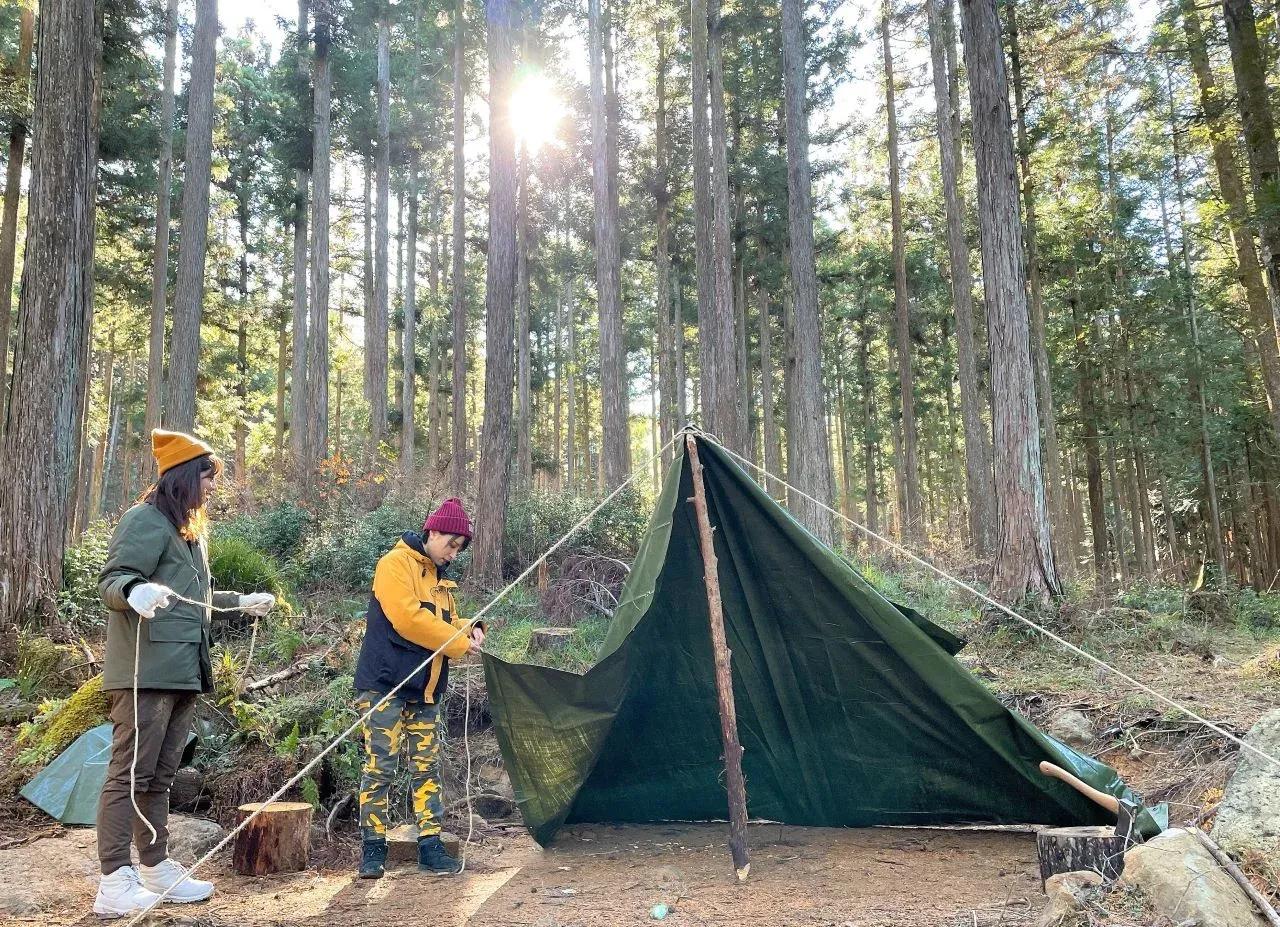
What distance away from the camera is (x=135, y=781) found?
3186 mm

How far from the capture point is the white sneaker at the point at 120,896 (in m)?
3.17

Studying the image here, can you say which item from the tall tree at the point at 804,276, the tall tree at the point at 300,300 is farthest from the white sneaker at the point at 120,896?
the tall tree at the point at 300,300

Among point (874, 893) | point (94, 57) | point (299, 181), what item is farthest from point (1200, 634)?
point (299, 181)

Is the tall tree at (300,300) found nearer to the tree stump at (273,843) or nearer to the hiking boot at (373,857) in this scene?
the tree stump at (273,843)

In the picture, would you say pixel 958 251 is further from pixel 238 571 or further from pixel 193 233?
pixel 238 571

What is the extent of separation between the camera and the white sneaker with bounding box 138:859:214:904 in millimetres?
3328

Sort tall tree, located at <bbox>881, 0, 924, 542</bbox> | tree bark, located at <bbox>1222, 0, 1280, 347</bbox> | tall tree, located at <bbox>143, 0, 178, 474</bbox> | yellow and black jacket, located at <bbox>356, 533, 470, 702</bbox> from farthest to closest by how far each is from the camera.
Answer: tall tree, located at <bbox>881, 0, 924, 542</bbox>, tall tree, located at <bbox>143, 0, 178, 474</bbox>, tree bark, located at <bbox>1222, 0, 1280, 347</bbox>, yellow and black jacket, located at <bbox>356, 533, 470, 702</bbox>

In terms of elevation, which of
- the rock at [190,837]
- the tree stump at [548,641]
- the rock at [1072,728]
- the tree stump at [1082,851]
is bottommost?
the rock at [190,837]

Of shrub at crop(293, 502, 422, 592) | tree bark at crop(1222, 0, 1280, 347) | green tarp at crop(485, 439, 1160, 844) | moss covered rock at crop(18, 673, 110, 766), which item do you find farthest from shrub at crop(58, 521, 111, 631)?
tree bark at crop(1222, 0, 1280, 347)

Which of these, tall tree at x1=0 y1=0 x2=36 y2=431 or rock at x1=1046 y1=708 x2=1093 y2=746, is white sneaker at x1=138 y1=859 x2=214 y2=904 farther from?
tall tree at x1=0 y1=0 x2=36 y2=431

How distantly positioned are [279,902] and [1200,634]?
8224 mm

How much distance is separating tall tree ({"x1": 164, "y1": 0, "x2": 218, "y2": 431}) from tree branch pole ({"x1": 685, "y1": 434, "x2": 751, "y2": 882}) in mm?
8640

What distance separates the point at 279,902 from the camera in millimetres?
3672

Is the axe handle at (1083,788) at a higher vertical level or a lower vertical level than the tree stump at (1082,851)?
higher
